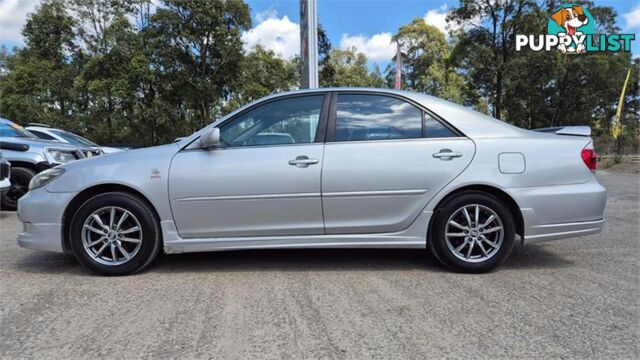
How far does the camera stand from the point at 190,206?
393 centimetres

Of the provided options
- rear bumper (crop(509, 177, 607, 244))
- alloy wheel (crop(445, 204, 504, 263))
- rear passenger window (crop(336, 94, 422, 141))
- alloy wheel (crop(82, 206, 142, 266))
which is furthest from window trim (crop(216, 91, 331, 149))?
rear bumper (crop(509, 177, 607, 244))

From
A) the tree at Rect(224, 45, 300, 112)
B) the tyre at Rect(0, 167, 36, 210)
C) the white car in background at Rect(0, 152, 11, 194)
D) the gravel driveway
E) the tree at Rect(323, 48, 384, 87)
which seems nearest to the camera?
the gravel driveway

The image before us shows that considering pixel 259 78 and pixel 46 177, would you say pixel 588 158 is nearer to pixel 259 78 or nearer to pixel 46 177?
pixel 46 177

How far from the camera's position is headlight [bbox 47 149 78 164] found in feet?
27.2

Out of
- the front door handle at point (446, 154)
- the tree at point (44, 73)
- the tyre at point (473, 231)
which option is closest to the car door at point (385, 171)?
the front door handle at point (446, 154)

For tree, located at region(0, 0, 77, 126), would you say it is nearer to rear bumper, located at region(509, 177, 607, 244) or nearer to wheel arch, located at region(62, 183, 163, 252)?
wheel arch, located at region(62, 183, 163, 252)

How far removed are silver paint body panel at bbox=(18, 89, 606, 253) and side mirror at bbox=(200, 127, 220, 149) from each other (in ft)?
0.26

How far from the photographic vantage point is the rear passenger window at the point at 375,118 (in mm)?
4039

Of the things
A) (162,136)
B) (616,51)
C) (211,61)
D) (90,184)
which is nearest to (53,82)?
(162,136)

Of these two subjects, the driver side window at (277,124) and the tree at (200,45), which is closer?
the driver side window at (277,124)

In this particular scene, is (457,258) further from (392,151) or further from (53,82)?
(53,82)

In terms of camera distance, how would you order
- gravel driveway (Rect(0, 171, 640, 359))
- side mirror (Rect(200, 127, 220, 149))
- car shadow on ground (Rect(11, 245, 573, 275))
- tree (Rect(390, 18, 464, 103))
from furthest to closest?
tree (Rect(390, 18, 464, 103))
car shadow on ground (Rect(11, 245, 573, 275))
side mirror (Rect(200, 127, 220, 149))
gravel driveway (Rect(0, 171, 640, 359))

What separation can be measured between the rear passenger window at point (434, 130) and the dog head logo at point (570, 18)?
25.1m

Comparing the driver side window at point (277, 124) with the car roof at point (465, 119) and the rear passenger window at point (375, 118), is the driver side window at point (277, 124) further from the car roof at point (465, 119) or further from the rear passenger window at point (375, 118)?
the car roof at point (465, 119)
